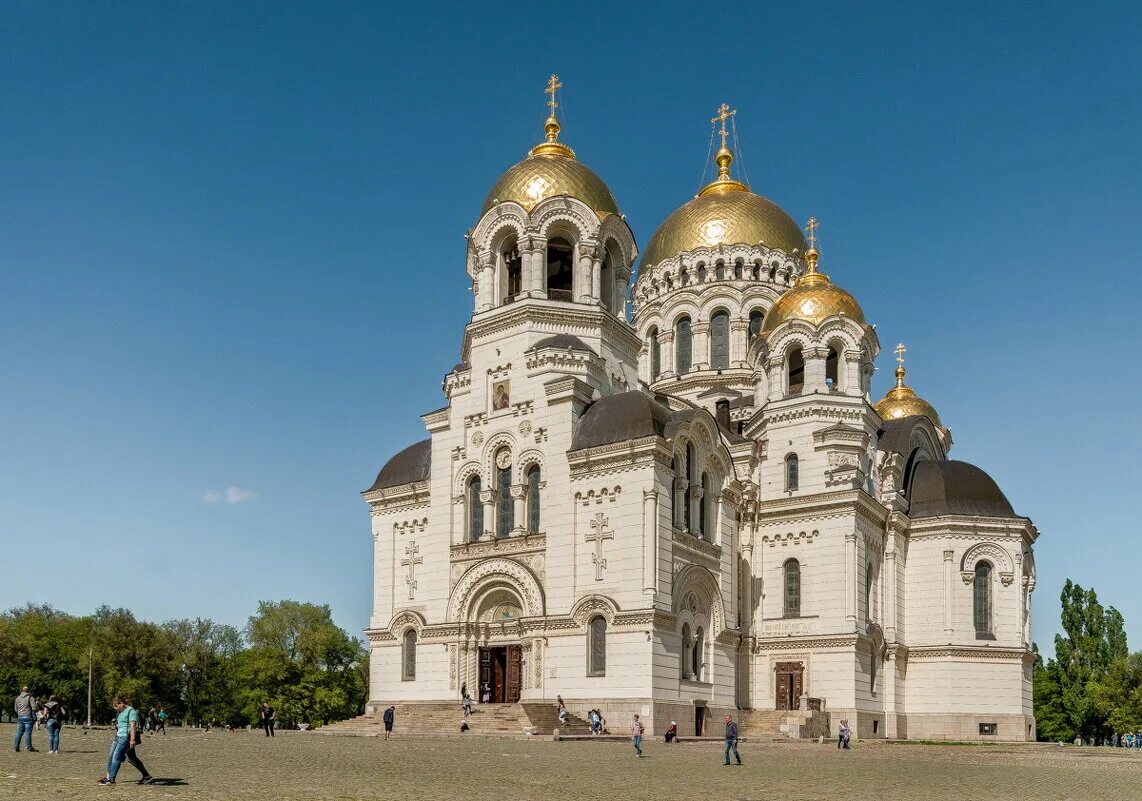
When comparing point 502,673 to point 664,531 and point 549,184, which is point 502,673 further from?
point 549,184

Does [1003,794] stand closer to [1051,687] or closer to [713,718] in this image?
[713,718]

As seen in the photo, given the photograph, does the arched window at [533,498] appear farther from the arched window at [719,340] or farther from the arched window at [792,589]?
the arched window at [719,340]

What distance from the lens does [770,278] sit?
175ft

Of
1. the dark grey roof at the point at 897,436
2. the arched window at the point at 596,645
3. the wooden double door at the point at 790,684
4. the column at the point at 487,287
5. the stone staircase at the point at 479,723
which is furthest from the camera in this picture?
the dark grey roof at the point at 897,436

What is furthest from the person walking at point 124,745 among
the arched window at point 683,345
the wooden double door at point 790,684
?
the arched window at point 683,345

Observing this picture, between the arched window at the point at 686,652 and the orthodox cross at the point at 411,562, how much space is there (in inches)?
362

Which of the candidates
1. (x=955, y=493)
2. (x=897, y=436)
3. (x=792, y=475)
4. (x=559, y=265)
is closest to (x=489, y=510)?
(x=559, y=265)

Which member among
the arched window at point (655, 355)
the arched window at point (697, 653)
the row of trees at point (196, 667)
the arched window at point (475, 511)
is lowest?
the row of trees at point (196, 667)

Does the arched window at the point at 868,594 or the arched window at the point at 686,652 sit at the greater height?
the arched window at the point at 868,594

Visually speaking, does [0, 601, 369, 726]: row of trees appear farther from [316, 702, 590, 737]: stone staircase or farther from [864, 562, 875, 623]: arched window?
[864, 562, 875, 623]: arched window

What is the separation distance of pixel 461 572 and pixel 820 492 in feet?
43.3

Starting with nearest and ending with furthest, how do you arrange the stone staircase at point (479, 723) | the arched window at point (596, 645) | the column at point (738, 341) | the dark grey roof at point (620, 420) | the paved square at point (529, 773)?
the paved square at point (529, 773), the stone staircase at point (479, 723), the arched window at point (596, 645), the dark grey roof at point (620, 420), the column at point (738, 341)

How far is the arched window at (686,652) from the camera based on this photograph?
36312 millimetres

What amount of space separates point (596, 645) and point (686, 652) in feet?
10.2
